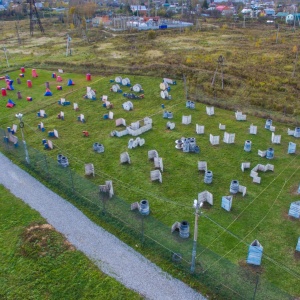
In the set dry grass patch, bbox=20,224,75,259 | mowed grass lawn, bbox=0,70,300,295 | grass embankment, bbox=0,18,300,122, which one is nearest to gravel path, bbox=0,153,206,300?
dry grass patch, bbox=20,224,75,259

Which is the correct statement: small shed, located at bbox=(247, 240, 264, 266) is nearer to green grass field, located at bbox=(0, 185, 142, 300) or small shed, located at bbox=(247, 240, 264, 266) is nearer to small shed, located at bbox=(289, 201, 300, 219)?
small shed, located at bbox=(289, 201, 300, 219)

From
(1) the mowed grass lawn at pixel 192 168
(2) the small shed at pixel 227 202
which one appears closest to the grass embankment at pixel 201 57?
(1) the mowed grass lawn at pixel 192 168

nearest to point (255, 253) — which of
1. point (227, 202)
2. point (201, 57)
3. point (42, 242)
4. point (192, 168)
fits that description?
point (227, 202)

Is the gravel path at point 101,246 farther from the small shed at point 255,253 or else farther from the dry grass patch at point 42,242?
the small shed at point 255,253

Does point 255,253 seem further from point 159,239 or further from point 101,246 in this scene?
point 101,246

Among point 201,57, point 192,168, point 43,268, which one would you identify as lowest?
point 43,268

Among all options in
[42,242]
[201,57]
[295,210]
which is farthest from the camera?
[201,57]

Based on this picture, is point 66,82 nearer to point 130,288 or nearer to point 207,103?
point 207,103
